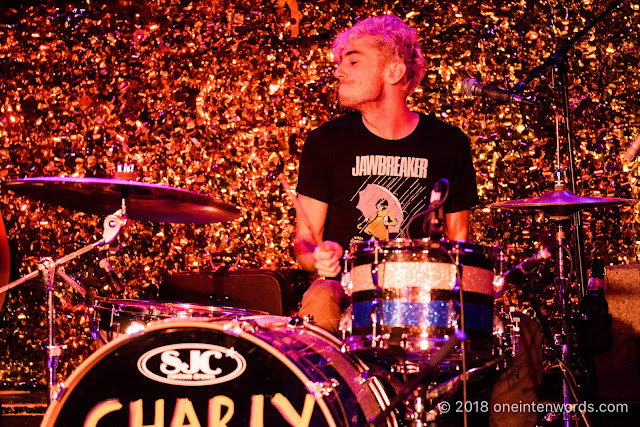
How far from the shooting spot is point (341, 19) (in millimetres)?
4000

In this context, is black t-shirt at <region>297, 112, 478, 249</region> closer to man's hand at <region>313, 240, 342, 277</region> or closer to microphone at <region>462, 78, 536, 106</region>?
microphone at <region>462, 78, 536, 106</region>

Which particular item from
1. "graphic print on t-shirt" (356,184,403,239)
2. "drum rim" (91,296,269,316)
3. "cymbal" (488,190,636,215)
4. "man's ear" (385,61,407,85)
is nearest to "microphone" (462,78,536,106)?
"man's ear" (385,61,407,85)

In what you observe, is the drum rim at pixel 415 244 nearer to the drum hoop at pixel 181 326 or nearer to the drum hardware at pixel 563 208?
the drum hoop at pixel 181 326

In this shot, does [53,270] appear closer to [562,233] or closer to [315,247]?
[315,247]

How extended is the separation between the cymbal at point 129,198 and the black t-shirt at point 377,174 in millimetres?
433

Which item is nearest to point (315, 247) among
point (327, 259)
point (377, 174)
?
point (327, 259)

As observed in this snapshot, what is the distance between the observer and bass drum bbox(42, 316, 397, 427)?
198cm

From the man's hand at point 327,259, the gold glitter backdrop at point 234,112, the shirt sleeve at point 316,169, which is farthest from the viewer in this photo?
the gold glitter backdrop at point 234,112

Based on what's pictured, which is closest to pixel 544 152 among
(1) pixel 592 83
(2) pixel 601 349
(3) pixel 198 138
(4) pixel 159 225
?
(1) pixel 592 83

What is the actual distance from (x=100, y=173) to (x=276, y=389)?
8.34ft

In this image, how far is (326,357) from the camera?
81.5 inches

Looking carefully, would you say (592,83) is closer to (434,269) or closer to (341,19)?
(341,19)

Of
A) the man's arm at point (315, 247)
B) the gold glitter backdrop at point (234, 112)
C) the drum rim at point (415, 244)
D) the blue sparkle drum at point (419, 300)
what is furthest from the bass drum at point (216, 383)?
the gold glitter backdrop at point (234, 112)

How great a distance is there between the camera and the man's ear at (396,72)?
307cm
